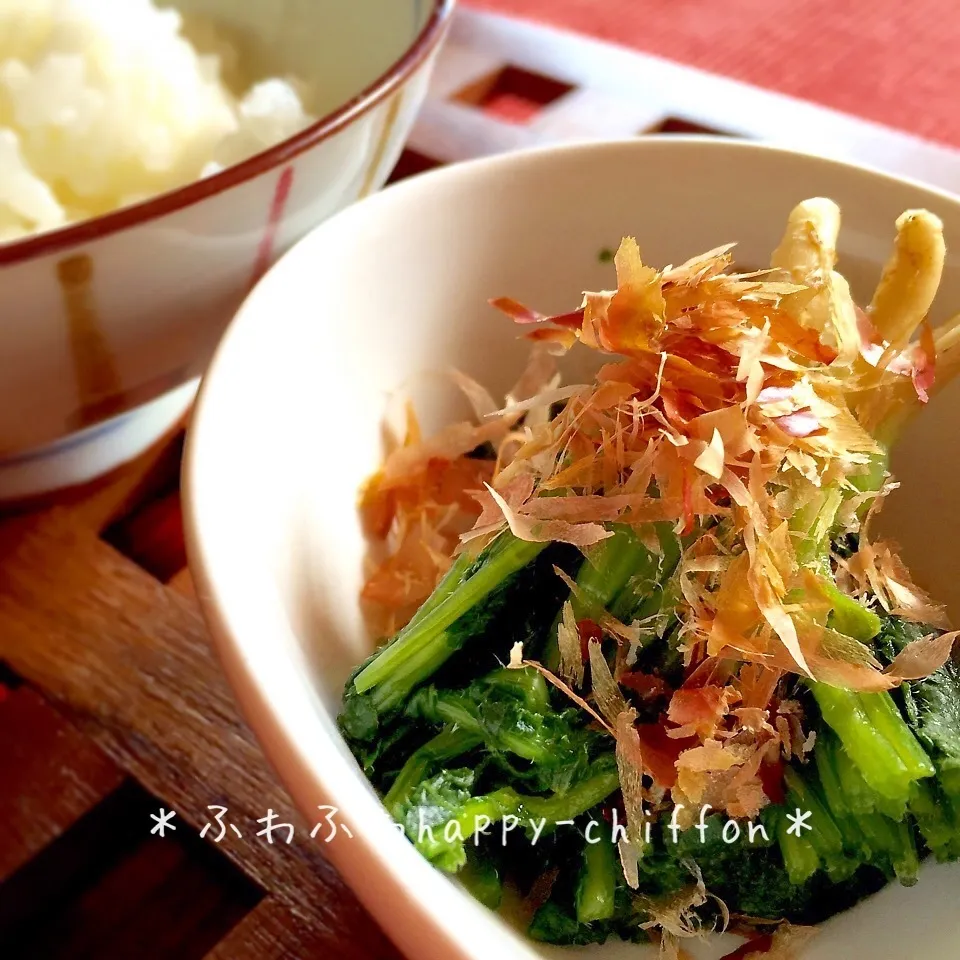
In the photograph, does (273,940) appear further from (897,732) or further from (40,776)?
(897,732)

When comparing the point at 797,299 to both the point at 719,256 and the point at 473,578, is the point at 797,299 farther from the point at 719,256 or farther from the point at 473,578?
the point at 473,578

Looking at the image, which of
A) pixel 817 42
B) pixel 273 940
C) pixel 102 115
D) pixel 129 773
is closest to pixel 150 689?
→ pixel 129 773

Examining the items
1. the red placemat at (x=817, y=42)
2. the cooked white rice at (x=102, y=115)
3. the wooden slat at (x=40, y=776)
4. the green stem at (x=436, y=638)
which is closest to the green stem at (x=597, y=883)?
the green stem at (x=436, y=638)

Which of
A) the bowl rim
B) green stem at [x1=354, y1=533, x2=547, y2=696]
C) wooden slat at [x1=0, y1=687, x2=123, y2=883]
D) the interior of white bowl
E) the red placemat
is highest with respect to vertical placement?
the bowl rim

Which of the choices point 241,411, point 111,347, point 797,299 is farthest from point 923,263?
point 111,347

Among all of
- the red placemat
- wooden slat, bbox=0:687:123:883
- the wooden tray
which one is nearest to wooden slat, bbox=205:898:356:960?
the wooden tray

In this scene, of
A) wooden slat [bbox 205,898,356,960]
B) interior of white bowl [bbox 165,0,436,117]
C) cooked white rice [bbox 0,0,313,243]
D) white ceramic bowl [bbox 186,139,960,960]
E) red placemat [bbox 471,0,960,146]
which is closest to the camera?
white ceramic bowl [bbox 186,139,960,960]

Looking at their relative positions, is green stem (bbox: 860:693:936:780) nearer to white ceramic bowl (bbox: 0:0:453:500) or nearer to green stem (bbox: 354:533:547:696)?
green stem (bbox: 354:533:547:696)
